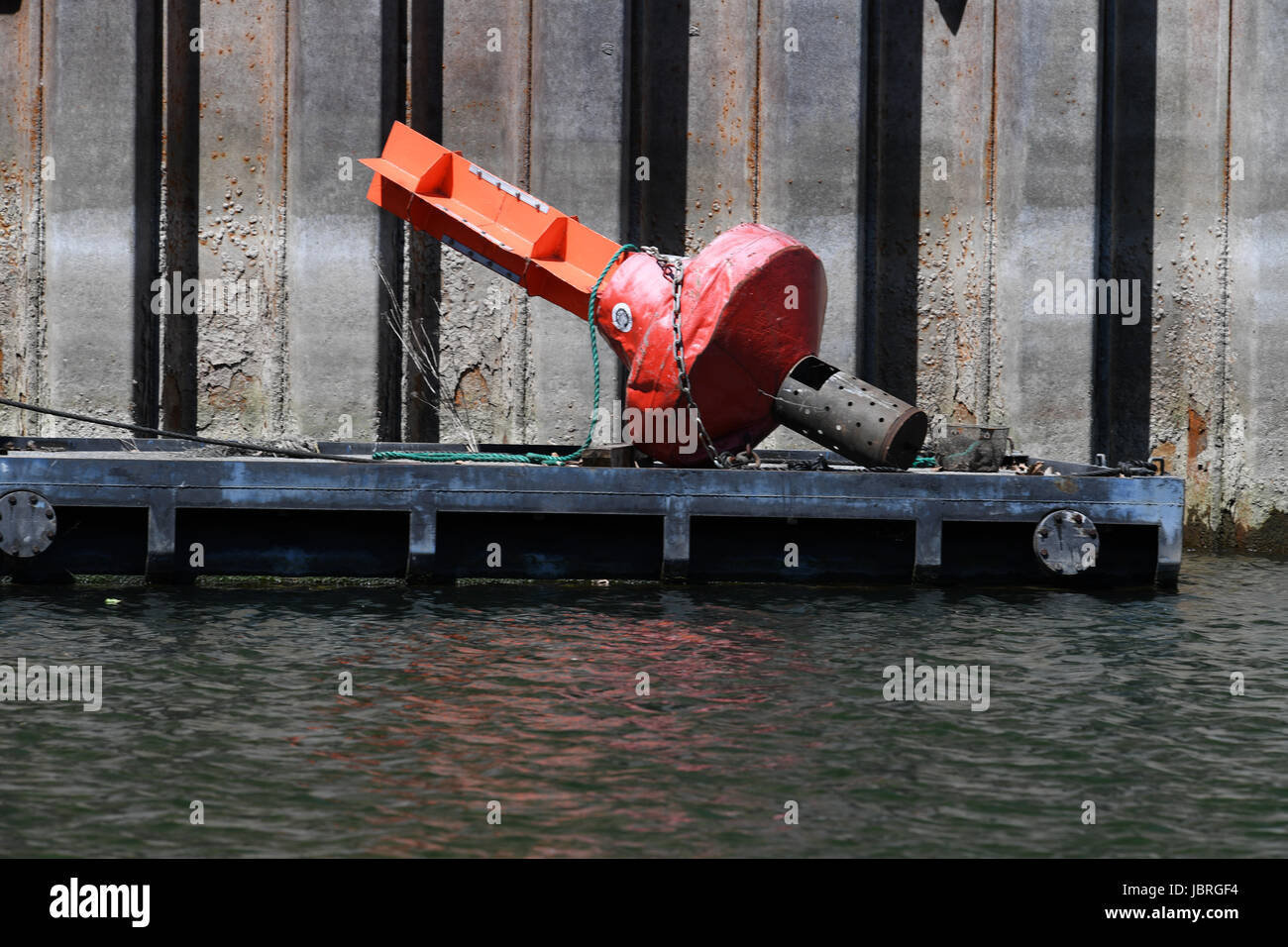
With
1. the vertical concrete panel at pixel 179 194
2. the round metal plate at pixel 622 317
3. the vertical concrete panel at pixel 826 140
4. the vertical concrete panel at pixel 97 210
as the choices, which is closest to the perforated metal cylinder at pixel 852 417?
the round metal plate at pixel 622 317

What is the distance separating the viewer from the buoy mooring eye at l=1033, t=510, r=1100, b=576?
9789 millimetres

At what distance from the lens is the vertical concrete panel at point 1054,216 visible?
12.7 meters

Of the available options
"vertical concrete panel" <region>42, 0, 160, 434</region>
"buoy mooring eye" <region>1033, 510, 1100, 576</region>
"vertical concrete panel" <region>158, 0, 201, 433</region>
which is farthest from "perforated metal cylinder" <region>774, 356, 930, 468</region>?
"vertical concrete panel" <region>42, 0, 160, 434</region>

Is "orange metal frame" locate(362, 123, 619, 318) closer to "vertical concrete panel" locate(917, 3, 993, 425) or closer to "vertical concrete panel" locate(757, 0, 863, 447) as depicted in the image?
"vertical concrete panel" locate(757, 0, 863, 447)

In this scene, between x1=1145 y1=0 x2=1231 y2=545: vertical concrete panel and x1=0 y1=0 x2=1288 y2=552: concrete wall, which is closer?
x1=0 y1=0 x2=1288 y2=552: concrete wall

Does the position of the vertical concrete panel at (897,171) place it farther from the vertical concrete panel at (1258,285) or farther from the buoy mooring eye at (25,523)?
the buoy mooring eye at (25,523)

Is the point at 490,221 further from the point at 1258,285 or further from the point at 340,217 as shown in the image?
the point at 1258,285

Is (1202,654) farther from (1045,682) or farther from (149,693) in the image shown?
(149,693)

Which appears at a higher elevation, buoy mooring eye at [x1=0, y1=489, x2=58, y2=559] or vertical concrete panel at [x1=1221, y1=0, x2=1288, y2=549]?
vertical concrete panel at [x1=1221, y1=0, x2=1288, y2=549]

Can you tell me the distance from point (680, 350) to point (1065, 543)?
3109 millimetres

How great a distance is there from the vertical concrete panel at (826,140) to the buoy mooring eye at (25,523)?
7.00 m

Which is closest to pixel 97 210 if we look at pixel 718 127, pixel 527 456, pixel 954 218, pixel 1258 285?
pixel 527 456

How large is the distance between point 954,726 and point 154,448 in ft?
25.1

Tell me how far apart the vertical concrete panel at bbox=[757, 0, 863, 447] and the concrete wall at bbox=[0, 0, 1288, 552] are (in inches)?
1.1
